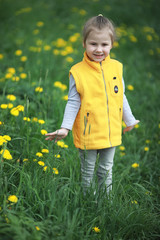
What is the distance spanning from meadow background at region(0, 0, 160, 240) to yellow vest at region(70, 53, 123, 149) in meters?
0.25

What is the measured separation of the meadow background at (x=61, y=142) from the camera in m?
1.57

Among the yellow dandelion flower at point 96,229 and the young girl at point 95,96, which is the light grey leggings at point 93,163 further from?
the yellow dandelion flower at point 96,229

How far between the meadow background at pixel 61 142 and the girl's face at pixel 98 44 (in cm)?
49

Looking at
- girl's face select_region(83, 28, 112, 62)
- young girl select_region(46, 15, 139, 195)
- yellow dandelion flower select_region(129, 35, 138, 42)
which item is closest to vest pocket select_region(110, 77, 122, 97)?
young girl select_region(46, 15, 139, 195)

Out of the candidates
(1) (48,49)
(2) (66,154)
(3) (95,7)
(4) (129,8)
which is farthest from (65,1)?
(2) (66,154)

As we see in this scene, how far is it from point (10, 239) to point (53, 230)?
226 millimetres

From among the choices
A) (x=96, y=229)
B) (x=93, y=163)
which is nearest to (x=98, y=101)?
(x=93, y=163)

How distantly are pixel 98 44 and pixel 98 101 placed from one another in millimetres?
351

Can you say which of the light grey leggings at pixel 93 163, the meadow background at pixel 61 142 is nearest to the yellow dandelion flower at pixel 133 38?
the meadow background at pixel 61 142

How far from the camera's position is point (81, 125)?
5.83 ft

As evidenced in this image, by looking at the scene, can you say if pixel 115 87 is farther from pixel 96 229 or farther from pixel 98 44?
pixel 96 229

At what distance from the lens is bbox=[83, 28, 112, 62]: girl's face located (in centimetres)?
167

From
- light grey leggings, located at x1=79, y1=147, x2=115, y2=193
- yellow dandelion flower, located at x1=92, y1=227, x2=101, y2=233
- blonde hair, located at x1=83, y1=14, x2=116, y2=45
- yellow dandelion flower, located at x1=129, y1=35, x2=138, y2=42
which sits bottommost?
yellow dandelion flower, located at x1=92, y1=227, x2=101, y2=233

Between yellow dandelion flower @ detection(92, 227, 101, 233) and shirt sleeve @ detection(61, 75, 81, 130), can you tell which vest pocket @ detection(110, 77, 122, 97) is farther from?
yellow dandelion flower @ detection(92, 227, 101, 233)
